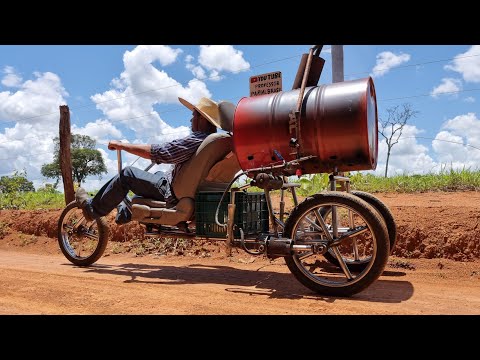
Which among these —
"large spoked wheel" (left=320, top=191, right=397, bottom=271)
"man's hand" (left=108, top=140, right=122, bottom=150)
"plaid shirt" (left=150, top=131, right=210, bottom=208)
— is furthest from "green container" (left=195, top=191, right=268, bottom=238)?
"man's hand" (left=108, top=140, right=122, bottom=150)

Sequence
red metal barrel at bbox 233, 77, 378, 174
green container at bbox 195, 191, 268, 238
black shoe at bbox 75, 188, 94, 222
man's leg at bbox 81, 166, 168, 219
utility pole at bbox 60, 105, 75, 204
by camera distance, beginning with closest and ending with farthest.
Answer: red metal barrel at bbox 233, 77, 378, 174 → green container at bbox 195, 191, 268, 238 → man's leg at bbox 81, 166, 168, 219 → black shoe at bbox 75, 188, 94, 222 → utility pole at bbox 60, 105, 75, 204

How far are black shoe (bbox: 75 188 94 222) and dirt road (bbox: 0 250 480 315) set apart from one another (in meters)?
0.73

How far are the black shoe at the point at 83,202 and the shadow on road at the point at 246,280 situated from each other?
731 mm

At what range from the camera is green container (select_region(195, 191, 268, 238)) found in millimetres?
4758

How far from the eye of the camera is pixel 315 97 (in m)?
4.14

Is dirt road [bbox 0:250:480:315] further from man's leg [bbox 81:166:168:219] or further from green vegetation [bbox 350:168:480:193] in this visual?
green vegetation [bbox 350:168:480:193]

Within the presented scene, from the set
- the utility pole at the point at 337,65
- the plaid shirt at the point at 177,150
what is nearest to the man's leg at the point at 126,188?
the plaid shirt at the point at 177,150

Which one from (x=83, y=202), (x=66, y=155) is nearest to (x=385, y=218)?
(x=83, y=202)

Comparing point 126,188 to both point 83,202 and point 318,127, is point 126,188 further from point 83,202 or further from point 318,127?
point 318,127

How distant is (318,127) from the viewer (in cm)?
409

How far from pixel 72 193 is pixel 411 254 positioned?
8.07m

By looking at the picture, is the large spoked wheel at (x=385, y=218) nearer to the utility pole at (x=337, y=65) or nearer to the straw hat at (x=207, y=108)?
the straw hat at (x=207, y=108)

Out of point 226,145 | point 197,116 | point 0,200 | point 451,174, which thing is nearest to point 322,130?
point 226,145
